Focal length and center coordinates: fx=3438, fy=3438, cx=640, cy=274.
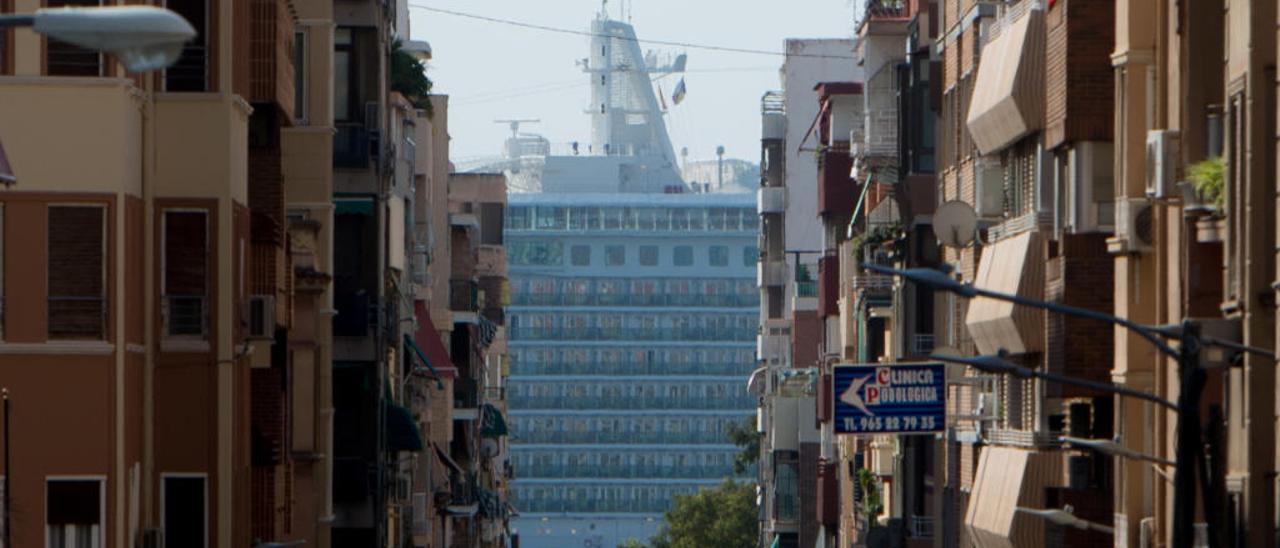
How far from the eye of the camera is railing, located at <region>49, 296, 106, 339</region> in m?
30.9

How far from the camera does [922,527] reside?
54281 mm

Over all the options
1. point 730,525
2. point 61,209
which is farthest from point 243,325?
point 730,525

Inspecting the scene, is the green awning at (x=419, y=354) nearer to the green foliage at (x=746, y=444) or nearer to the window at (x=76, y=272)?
the window at (x=76, y=272)

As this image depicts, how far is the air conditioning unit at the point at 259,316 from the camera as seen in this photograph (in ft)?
116

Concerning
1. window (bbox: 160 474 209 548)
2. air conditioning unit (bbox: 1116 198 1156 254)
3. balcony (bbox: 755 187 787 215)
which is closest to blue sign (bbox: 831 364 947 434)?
air conditioning unit (bbox: 1116 198 1156 254)

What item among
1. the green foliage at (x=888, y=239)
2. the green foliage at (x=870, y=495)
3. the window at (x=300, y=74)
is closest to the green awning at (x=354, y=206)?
the window at (x=300, y=74)

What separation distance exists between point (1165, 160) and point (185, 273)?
9.75 m

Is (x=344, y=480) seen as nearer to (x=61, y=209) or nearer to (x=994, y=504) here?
(x=994, y=504)

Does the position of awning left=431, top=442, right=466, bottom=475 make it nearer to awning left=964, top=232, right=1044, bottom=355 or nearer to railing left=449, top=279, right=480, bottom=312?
railing left=449, top=279, right=480, bottom=312

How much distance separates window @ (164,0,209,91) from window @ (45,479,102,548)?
15.9 feet

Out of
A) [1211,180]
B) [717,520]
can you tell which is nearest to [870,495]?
[1211,180]

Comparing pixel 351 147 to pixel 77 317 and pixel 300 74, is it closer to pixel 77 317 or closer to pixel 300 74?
pixel 300 74

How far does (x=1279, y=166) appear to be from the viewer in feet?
86.9

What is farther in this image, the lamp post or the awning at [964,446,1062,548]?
the awning at [964,446,1062,548]
